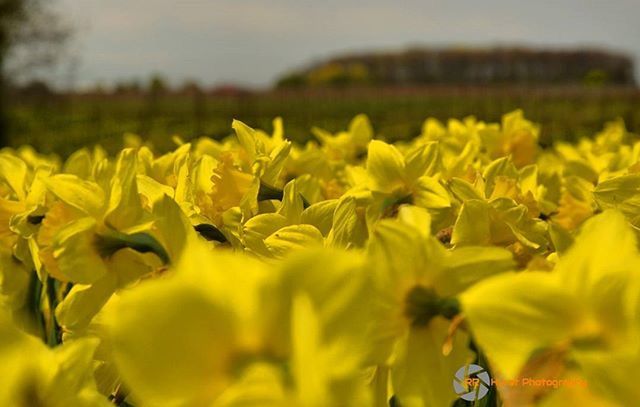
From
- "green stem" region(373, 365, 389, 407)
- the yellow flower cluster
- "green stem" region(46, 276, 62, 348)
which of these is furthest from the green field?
"green stem" region(373, 365, 389, 407)

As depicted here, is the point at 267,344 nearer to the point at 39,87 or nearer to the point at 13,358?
the point at 13,358

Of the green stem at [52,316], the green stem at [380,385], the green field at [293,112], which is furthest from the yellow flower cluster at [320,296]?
the green field at [293,112]

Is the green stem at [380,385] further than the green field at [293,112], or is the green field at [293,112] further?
the green field at [293,112]

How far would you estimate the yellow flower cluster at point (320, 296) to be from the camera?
45 cm

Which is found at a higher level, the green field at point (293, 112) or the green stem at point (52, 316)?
the green stem at point (52, 316)

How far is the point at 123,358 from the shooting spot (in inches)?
17.4

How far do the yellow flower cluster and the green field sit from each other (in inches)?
268

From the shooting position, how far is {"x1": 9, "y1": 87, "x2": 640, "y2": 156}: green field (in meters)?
10.4

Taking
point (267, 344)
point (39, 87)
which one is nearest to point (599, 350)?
point (267, 344)

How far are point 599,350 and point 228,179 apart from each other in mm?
678

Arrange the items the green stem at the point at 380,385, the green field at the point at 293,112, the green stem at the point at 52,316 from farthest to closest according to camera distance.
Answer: the green field at the point at 293,112, the green stem at the point at 52,316, the green stem at the point at 380,385

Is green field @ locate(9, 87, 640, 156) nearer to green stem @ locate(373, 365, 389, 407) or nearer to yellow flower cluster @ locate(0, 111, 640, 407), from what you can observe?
yellow flower cluster @ locate(0, 111, 640, 407)

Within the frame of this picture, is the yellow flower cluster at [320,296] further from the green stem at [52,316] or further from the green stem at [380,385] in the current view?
the green stem at [52,316]

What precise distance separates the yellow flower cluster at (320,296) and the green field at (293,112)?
6797mm
